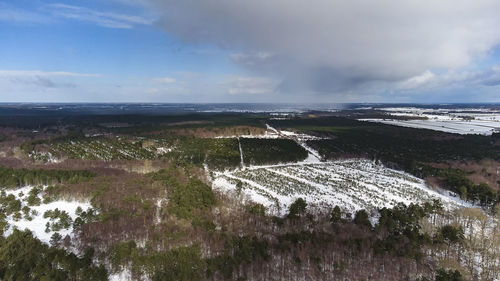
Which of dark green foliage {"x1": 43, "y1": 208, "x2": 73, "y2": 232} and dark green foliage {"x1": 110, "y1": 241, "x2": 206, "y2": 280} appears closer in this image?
dark green foliage {"x1": 110, "y1": 241, "x2": 206, "y2": 280}

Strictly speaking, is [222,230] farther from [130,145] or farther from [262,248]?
[130,145]

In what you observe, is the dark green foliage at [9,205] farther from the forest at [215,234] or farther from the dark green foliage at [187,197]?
the dark green foliage at [187,197]

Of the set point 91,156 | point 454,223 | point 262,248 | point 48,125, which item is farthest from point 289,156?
point 48,125

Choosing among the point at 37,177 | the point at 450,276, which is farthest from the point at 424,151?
the point at 37,177

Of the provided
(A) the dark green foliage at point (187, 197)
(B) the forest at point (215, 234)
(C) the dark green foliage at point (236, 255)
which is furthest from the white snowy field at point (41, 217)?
(C) the dark green foliage at point (236, 255)

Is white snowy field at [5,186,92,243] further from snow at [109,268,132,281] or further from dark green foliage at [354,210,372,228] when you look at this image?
dark green foliage at [354,210,372,228]

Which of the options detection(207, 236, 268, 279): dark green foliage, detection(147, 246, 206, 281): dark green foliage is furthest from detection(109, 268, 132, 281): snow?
detection(207, 236, 268, 279): dark green foliage
